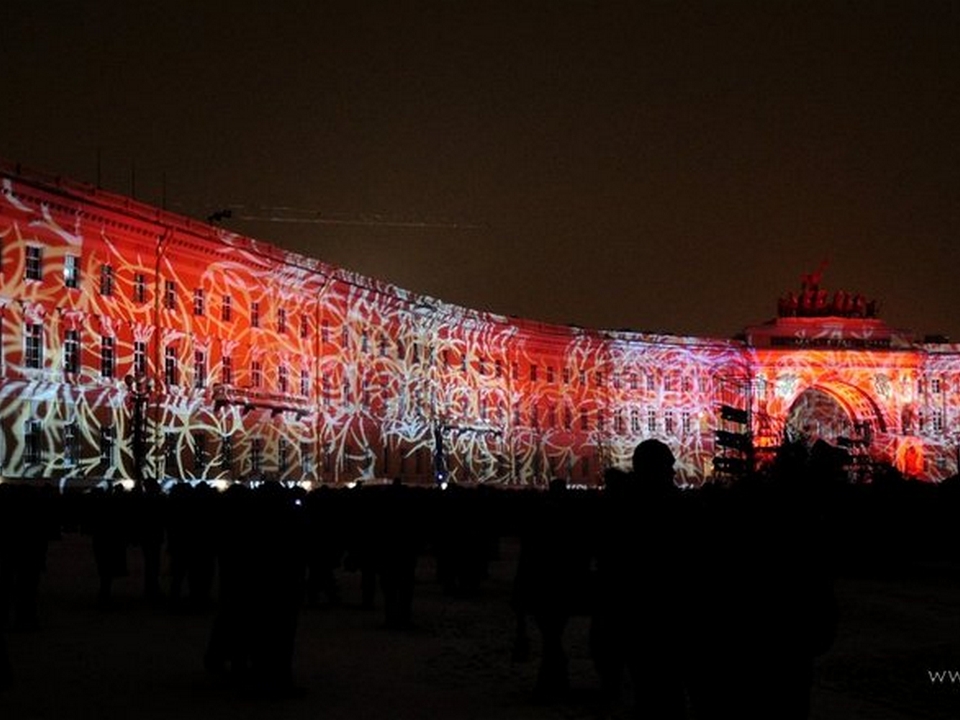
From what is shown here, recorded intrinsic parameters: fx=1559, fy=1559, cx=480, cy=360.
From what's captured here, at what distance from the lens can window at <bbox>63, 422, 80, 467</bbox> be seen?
47812 millimetres

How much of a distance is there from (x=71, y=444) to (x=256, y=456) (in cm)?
1186

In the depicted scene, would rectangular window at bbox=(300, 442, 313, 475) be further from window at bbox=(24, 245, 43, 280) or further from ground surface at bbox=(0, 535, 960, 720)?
ground surface at bbox=(0, 535, 960, 720)

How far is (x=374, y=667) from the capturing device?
1486cm

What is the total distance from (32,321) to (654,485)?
140 feet

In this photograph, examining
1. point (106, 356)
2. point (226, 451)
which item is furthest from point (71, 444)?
point (226, 451)

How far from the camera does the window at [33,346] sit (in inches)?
1844

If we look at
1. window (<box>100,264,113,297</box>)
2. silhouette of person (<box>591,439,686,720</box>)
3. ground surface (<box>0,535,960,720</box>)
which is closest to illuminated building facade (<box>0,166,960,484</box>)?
window (<box>100,264,113,297</box>)

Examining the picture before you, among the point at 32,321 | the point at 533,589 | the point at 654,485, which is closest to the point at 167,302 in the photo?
the point at 32,321

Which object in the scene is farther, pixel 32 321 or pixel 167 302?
pixel 167 302

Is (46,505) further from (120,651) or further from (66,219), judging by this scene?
(66,219)

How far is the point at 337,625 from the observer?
62.7 feet

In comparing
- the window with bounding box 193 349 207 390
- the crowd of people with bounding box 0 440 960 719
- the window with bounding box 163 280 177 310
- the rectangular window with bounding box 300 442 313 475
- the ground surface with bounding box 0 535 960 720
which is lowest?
the ground surface with bounding box 0 535 960 720

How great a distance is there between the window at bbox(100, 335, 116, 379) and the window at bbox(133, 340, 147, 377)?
1.04m

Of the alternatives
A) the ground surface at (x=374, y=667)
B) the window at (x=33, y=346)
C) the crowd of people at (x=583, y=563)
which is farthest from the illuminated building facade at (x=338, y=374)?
the ground surface at (x=374, y=667)
